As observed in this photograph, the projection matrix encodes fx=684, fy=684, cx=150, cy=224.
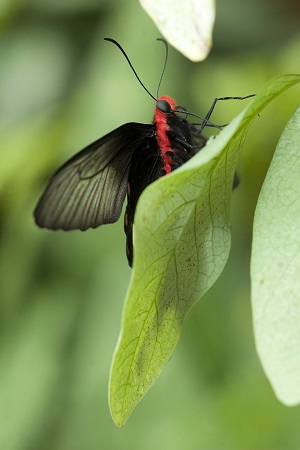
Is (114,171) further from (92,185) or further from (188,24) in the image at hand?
(188,24)

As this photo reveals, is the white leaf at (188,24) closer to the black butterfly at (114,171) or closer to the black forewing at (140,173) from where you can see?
the black butterfly at (114,171)

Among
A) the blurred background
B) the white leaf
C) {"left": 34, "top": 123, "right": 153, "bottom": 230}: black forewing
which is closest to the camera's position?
the white leaf

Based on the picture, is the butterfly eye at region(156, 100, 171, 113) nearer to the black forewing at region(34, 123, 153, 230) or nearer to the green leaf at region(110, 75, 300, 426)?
the black forewing at region(34, 123, 153, 230)

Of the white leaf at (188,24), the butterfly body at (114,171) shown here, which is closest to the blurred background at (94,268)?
the butterfly body at (114,171)

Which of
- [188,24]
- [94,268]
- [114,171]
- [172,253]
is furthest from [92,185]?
[94,268]

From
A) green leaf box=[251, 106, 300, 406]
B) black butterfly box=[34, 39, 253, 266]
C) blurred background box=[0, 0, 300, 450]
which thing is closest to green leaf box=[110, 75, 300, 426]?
green leaf box=[251, 106, 300, 406]

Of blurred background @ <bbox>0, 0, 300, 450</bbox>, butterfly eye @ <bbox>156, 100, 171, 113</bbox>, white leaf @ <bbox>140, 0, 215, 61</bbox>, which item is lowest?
blurred background @ <bbox>0, 0, 300, 450</bbox>
